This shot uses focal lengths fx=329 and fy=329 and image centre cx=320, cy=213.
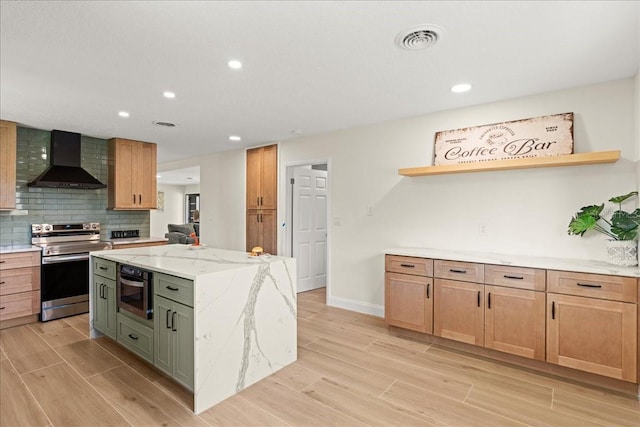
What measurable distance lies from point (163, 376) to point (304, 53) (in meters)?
2.68

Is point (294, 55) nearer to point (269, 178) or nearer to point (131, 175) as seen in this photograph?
point (269, 178)

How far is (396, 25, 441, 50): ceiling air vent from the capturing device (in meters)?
2.00

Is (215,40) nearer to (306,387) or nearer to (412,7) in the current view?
(412,7)

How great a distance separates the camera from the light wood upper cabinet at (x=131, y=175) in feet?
16.3

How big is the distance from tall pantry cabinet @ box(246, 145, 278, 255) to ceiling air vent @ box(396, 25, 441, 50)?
10.8 ft

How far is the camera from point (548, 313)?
8.48ft

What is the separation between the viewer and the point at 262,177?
213 inches

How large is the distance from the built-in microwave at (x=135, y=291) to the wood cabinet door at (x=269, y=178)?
263cm

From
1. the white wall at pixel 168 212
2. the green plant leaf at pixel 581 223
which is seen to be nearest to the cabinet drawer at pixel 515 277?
the green plant leaf at pixel 581 223

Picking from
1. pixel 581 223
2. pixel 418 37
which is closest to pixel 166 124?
pixel 418 37

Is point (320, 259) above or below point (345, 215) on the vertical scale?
below

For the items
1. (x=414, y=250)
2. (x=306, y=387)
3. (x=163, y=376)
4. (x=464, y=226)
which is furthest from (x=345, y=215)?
(x=163, y=376)

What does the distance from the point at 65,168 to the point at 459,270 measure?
516 cm

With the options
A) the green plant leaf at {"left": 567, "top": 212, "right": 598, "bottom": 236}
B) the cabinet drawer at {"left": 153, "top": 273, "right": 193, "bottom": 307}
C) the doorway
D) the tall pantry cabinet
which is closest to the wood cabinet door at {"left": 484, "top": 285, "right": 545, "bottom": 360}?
the green plant leaf at {"left": 567, "top": 212, "right": 598, "bottom": 236}
